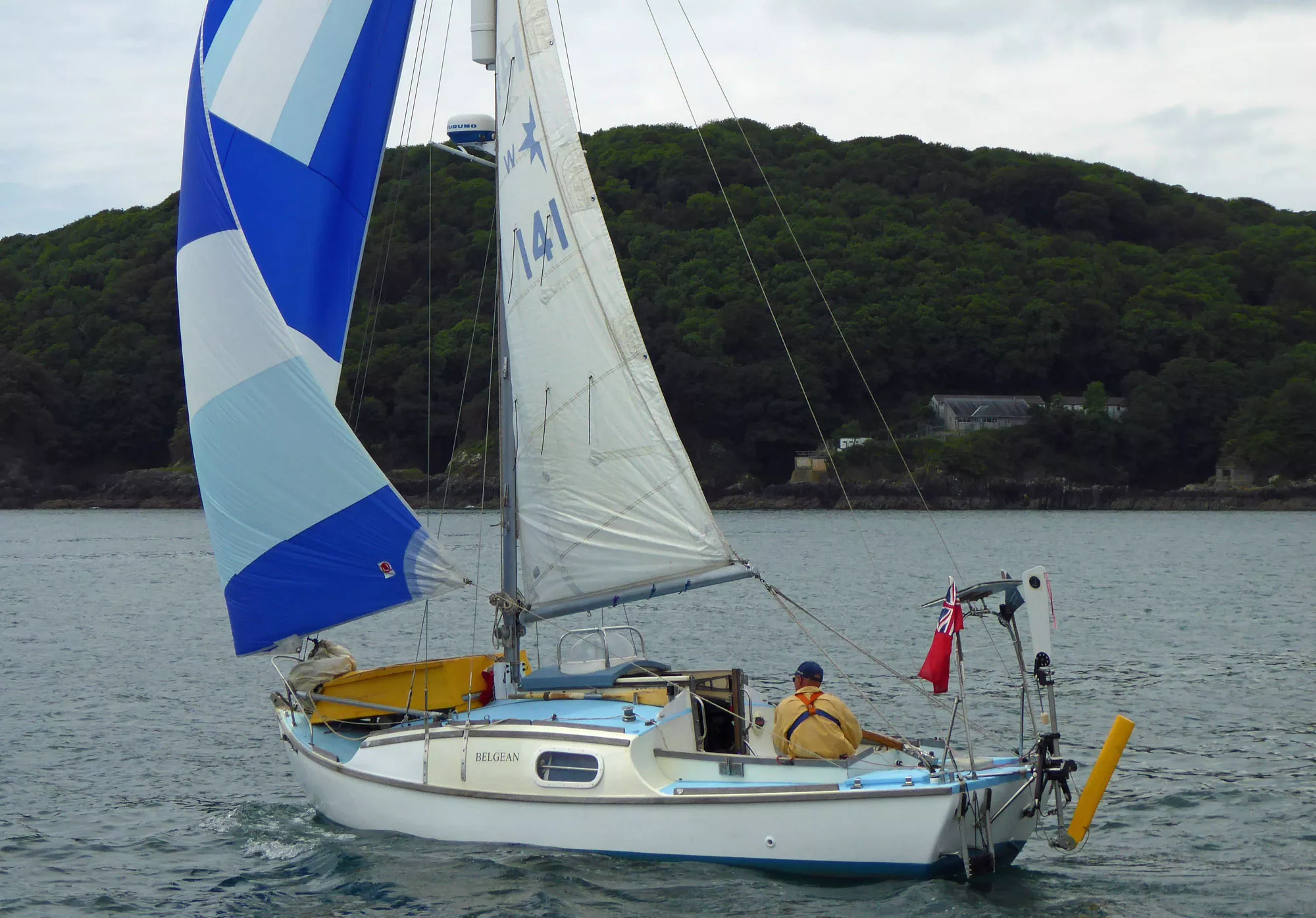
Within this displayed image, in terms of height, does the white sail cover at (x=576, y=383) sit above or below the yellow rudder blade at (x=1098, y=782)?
above

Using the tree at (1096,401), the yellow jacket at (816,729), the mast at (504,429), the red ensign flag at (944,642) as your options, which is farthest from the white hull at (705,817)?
the tree at (1096,401)

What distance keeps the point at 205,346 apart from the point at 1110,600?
29.2m

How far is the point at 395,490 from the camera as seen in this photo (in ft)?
33.6

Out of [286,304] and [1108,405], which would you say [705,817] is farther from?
[1108,405]

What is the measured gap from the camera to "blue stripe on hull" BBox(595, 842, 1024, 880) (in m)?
9.01

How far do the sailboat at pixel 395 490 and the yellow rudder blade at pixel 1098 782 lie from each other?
111 centimetres

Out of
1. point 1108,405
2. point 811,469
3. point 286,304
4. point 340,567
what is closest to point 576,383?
point 340,567

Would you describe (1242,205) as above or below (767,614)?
above

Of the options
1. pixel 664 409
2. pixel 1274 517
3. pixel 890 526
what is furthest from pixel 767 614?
pixel 1274 517

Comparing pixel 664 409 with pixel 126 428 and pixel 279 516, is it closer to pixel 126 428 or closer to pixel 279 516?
pixel 279 516

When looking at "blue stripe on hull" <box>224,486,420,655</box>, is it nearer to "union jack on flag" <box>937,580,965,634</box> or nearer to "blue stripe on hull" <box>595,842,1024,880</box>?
"blue stripe on hull" <box>595,842,1024,880</box>

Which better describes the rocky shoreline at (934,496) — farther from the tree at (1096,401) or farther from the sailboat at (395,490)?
the sailboat at (395,490)

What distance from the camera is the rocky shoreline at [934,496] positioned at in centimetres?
9419

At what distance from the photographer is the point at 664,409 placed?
11250 mm
